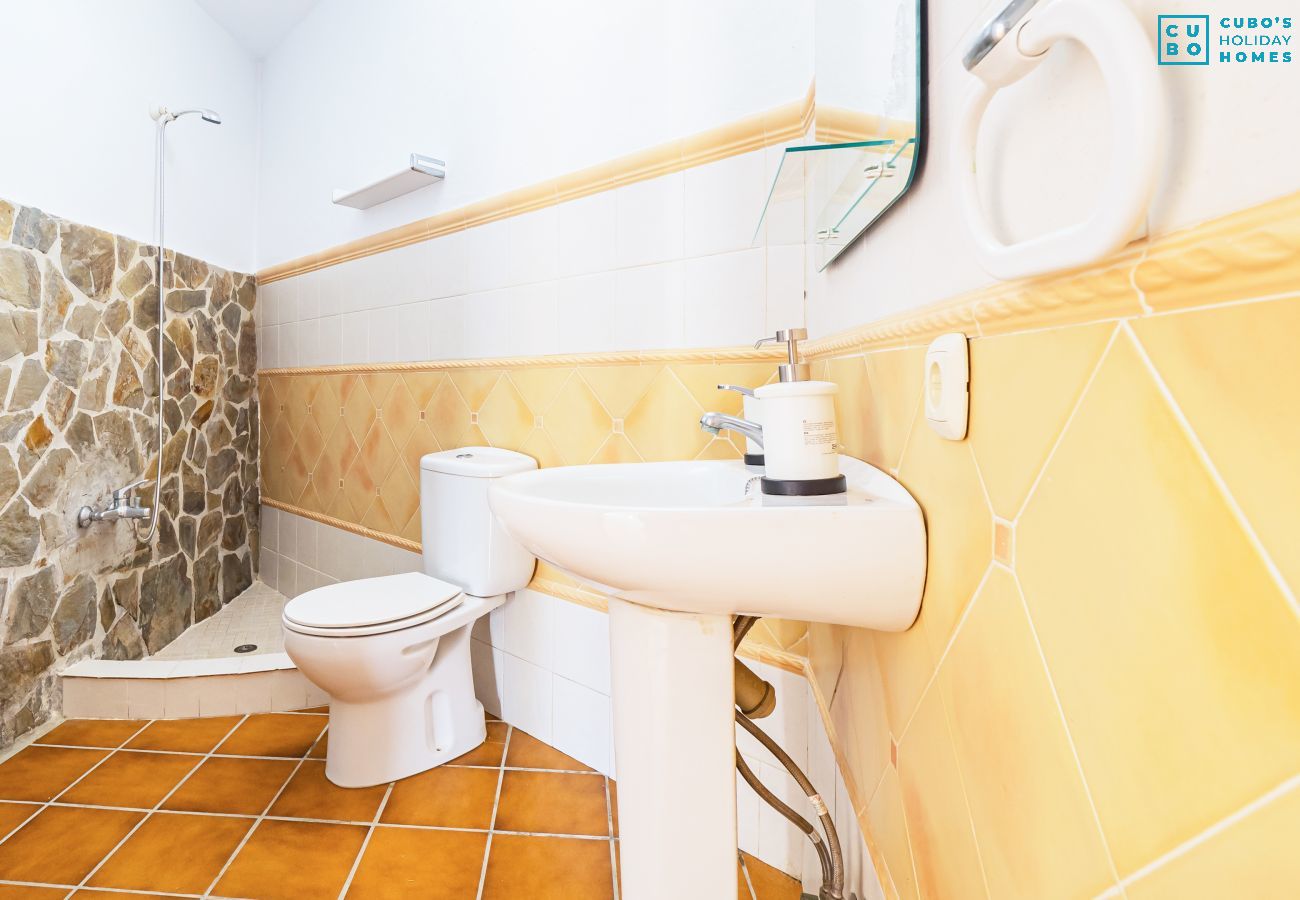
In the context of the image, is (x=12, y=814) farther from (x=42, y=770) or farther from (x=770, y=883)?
(x=770, y=883)

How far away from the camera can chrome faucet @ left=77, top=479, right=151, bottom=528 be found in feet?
6.63

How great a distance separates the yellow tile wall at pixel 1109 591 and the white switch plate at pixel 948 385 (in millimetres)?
14

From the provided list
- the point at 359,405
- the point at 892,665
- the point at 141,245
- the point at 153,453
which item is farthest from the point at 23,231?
the point at 892,665

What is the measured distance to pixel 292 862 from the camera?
1.36 metres

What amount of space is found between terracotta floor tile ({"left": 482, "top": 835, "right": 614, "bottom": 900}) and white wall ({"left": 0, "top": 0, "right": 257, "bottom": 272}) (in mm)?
2252

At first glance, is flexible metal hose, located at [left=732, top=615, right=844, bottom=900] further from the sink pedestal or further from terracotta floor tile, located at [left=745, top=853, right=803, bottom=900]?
terracotta floor tile, located at [left=745, top=853, right=803, bottom=900]

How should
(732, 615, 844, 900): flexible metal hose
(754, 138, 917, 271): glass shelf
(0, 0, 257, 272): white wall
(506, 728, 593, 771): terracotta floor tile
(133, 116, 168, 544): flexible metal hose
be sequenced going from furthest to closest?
(133, 116, 168, 544): flexible metal hose < (0, 0, 257, 272): white wall < (506, 728, 593, 771): terracotta floor tile < (732, 615, 844, 900): flexible metal hose < (754, 138, 917, 271): glass shelf

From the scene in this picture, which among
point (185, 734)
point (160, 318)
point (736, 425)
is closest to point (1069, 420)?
point (736, 425)

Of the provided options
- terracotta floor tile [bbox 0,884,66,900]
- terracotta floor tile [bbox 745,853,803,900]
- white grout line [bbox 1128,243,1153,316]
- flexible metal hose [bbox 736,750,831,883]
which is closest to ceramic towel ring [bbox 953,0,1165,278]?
white grout line [bbox 1128,243,1153,316]

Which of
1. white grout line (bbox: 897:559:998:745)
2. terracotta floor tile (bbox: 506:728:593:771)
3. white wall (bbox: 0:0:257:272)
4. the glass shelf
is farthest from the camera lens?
white wall (bbox: 0:0:257:272)

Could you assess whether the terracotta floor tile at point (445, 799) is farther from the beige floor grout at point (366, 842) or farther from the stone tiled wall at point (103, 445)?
the stone tiled wall at point (103, 445)

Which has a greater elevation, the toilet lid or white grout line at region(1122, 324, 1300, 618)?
white grout line at region(1122, 324, 1300, 618)

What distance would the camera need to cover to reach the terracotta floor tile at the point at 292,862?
4.21 feet

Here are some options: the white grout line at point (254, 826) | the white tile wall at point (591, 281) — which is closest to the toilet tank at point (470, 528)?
the white tile wall at point (591, 281)
